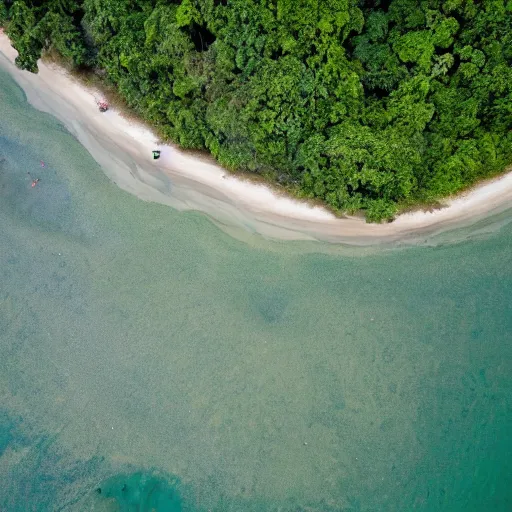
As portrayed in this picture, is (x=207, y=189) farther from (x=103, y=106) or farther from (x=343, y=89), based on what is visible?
(x=343, y=89)

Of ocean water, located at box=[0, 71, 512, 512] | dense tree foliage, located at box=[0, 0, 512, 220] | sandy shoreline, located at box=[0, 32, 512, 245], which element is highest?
dense tree foliage, located at box=[0, 0, 512, 220]

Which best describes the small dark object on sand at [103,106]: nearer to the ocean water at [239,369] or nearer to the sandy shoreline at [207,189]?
the sandy shoreline at [207,189]

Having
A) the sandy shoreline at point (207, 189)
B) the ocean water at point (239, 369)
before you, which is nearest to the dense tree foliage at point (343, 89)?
the sandy shoreline at point (207, 189)

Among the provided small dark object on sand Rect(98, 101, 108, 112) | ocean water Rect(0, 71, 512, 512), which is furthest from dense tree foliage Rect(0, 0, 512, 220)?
ocean water Rect(0, 71, 512, 512)

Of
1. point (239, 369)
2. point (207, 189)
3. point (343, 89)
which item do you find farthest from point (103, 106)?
point (239, 369)

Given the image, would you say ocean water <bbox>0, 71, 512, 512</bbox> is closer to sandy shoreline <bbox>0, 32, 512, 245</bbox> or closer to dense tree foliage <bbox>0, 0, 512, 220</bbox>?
sandy shoreline <bbox>0, 32, 512, 245</bbox>
